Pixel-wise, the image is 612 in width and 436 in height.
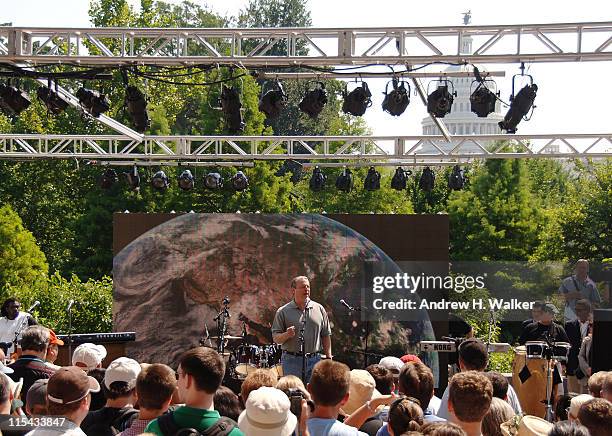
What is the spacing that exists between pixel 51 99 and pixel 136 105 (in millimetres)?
1119

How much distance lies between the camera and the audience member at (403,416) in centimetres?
507

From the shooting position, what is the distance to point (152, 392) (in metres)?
4.89

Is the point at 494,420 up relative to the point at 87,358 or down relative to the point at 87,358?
up

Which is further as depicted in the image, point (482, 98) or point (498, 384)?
point (482, 98)

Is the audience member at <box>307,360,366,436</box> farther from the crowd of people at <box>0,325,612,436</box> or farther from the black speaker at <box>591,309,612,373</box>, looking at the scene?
the black speaker at <box>591,309,612,373</box>

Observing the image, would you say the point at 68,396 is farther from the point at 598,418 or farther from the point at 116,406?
the point at 598,418

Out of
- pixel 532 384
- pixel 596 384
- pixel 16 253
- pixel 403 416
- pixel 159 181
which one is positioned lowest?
pixel 16 253

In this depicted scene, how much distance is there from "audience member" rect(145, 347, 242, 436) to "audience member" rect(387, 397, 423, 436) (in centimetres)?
96

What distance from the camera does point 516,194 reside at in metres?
36.0

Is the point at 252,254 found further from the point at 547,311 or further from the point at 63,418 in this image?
the point at 63,418

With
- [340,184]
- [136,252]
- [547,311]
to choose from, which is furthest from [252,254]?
[547,311]

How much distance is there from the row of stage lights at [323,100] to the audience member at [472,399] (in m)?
8.09

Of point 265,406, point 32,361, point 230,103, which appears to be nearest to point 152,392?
point 265,406

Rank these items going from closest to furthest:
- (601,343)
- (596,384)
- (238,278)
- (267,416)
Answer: (267,416) < (596,384) < (601,343) < (238,278)
